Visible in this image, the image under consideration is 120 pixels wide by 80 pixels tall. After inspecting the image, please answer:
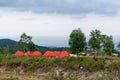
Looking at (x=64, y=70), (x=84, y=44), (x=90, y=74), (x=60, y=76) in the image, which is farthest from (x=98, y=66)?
(x=84, y=44)

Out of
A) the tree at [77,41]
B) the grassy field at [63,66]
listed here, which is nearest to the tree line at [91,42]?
the tree at [77,41]

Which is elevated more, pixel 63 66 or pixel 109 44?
pixel 109 44

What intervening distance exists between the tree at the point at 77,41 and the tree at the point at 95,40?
2249mm

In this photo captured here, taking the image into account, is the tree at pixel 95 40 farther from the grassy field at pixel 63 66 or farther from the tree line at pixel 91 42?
the grassy field at pixel 63 66

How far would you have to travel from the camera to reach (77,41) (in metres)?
68.8

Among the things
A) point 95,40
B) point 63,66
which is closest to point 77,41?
point 95,40

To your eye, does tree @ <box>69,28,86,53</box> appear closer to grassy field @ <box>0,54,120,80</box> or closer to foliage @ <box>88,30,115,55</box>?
foliage @ <box>88,30,115,55</box>

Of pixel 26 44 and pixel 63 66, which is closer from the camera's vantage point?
pixel 63 66

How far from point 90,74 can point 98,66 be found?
1.23 m

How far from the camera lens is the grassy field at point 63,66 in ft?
118

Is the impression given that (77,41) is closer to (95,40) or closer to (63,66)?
(95,40)

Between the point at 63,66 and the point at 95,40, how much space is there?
2715 cm

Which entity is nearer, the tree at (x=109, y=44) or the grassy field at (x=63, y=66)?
the grassy field at (x=63, y=66)

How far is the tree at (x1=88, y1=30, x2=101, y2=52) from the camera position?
65.0 meters
